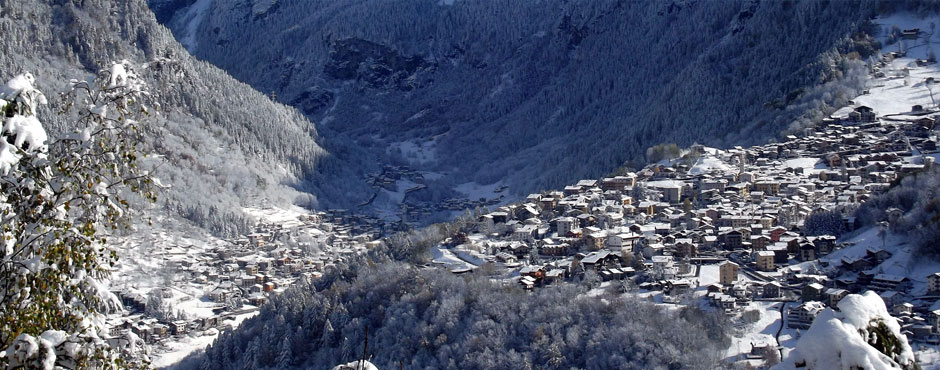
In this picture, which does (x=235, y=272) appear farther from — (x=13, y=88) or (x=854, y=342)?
(x=854, y=342)

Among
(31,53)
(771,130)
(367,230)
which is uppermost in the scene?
(31,53)

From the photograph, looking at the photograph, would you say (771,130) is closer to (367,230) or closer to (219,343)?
(367,230)

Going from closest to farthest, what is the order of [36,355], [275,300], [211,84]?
[36,355] → [275,300] → [211,84]

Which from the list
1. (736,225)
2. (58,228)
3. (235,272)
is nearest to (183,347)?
(235,272)

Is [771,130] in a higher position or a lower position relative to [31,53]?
lower

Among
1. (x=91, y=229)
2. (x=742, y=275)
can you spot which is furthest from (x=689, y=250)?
(x=91, y=229)

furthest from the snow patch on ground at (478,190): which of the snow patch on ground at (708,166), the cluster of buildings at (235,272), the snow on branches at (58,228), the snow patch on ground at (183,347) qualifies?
the snow on branches at (58,228)
